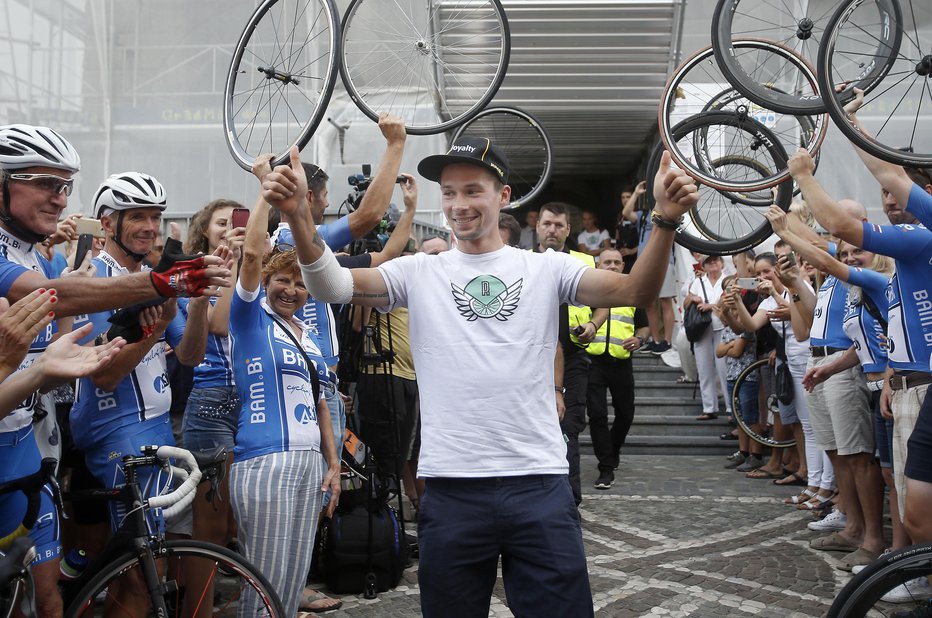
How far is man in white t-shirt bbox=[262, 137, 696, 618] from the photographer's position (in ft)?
7.88

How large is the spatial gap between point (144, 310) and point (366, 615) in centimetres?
Result: 218

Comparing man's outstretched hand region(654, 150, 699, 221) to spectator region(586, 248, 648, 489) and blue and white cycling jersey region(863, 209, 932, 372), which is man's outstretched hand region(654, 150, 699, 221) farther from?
spectator region(586, 248, 648, 489)

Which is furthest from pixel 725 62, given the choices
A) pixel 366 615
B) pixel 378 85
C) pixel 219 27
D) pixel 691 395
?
pixel 219 27

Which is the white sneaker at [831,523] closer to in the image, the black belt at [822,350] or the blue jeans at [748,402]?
the black belt at [822,350]

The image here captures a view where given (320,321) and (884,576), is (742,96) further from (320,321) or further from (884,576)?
(884,576)

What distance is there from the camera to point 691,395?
1091 centimetres

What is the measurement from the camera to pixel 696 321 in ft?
32.2

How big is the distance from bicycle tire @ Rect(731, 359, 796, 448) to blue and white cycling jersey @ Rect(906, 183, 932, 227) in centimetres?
479

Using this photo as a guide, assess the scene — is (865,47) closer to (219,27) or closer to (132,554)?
(132,554)

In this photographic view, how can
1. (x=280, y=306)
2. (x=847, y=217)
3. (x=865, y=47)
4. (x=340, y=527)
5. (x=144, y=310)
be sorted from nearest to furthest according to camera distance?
(x=144, y=310) < (x=280, y=306) < (x=847, y=217) < (x=340, y=527) < (x=865, y=47)

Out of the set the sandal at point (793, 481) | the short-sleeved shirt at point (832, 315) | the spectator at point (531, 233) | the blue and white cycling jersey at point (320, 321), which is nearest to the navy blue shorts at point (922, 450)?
the short-sleeved shirt at point (832, 315)

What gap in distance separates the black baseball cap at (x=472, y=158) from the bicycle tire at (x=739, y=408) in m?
6.33

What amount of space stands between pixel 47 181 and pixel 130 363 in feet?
2.39

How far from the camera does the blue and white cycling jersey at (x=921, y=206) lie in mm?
3674
